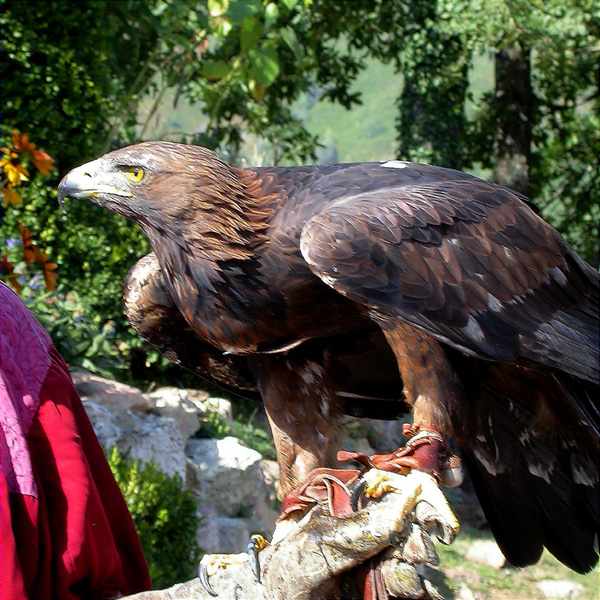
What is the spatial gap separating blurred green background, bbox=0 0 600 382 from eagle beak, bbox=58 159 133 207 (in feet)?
5.66

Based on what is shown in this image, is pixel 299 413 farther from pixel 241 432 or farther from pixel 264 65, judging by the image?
pixel 241 432

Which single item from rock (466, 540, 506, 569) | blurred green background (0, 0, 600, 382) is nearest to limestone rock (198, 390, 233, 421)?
blurred green background (0, 0, 600, 382)

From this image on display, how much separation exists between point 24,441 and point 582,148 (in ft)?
29.2

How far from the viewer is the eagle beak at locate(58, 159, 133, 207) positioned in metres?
2.62

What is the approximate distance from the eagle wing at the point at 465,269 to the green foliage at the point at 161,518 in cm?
246

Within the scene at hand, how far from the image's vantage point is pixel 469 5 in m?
8.38

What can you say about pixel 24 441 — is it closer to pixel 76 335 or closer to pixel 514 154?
pixel 76 335

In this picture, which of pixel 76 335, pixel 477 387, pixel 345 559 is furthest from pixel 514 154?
pixel 345 559

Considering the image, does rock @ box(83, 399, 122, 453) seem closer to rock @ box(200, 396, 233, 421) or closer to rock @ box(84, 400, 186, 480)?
rock @ box(84, 400, 186, 480)

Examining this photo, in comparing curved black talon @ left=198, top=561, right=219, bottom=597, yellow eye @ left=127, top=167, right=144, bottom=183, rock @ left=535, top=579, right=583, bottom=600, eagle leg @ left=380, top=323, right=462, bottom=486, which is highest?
yellow eye @ left=127, top=167, right=144, bottom=183

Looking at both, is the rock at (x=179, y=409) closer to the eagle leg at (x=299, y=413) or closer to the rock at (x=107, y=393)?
the rock at (x=107, y=393)

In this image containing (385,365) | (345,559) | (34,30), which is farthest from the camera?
(34,30)

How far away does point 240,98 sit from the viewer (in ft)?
28.4

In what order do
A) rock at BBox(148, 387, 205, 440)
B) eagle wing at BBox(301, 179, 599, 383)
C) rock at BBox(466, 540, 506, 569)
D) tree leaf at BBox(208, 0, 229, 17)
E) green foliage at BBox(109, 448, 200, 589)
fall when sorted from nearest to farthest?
eagle wing at BBox(301, 179, 599, 383)
tree leaf at BBox(208, 0, 229, 17)
green foliage at BBox(109, 448, 200, 589)
rock at BBox(148, 387, 205, 440)
rock at BBox(466, 540, 506, 569)
